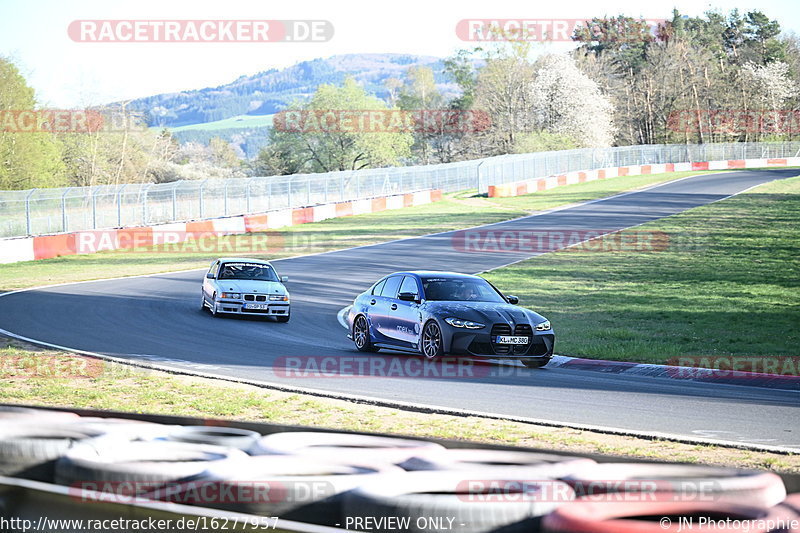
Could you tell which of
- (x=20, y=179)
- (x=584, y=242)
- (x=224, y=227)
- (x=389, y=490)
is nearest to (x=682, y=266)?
(x=584, y=242)

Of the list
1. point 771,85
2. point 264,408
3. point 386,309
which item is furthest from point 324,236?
point 771,85

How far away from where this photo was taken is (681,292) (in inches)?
885

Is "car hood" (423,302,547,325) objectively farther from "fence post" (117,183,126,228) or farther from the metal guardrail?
"fence post" (117,183,126,228)

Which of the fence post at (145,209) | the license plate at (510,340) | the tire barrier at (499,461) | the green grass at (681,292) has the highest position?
the fence post at (145,209)

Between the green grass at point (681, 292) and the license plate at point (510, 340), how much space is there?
1.82m

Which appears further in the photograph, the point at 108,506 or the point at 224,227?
the point at 224,227

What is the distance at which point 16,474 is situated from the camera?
5391mm

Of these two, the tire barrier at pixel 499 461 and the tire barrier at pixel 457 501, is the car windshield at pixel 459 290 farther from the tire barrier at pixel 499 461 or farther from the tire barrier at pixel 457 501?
the tire barrier at pixel 457 501

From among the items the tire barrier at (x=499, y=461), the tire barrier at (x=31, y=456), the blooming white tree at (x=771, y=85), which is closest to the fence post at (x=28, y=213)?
the tire barrier at (x=31, y=456)

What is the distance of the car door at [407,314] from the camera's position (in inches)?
581

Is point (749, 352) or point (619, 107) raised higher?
point (619, 107)

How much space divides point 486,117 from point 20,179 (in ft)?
169

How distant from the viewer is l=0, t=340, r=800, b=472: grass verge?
26.0 feet

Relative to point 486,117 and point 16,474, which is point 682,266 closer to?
point 16,474
